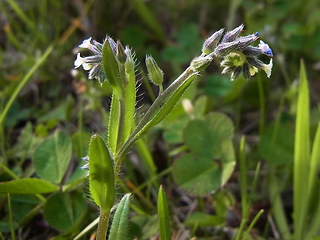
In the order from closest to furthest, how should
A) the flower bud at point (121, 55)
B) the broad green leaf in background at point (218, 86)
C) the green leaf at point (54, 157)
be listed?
the flower bud at point (121, 55)
the green leaf at point (54, 157)
the broad green leaf in background at point (218, 86)

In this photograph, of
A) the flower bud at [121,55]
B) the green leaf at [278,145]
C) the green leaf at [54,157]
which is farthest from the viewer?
the green leaf at [278,145]

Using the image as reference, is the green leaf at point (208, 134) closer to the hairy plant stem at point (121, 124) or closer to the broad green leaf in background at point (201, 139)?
the broad green leaf in background at point (201, 139)

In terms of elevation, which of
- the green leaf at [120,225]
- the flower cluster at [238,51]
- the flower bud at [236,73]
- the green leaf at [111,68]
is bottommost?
the green leaf at [120,225]

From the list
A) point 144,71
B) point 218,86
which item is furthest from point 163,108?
point 144,71

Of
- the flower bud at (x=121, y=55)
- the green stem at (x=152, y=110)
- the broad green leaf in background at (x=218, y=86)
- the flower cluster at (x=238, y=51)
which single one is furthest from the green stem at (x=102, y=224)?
the broad green leaf in background at (x=218, y=86)

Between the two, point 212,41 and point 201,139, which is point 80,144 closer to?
point 201,139

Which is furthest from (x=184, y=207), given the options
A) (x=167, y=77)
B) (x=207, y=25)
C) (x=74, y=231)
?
(x=207, y=25)

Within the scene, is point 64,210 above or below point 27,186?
below
